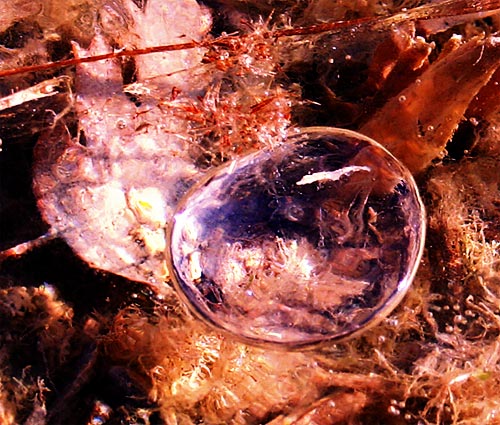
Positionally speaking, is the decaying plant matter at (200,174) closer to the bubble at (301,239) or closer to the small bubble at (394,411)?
the small bubble at (394,411)

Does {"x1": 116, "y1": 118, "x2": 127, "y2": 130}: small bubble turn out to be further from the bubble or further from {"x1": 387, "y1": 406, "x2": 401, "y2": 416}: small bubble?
{"x1": 387, "y1": 406, "x2": 401, "y2": 416}: small bubble

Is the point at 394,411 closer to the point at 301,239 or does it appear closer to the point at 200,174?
the point at 301,239

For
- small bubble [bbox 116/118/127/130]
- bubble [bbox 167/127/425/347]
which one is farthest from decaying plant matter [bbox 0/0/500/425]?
bubble [bbox 167/127/425/347]

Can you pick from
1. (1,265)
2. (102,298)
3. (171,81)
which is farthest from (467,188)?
(1,265)

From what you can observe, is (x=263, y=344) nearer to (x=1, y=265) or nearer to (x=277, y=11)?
(x=1, y=265)

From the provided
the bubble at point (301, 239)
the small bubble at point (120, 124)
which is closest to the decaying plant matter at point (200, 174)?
the small bubble at point (120, 124)

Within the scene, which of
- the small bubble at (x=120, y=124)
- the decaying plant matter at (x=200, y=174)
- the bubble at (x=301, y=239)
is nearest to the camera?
the bubble at (x=301, y=239)

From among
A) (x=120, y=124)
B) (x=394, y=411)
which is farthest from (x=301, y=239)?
(x=120, y=124)
